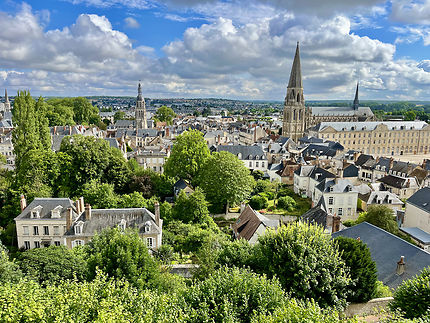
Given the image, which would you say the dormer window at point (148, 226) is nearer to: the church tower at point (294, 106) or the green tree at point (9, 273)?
the green tree at point (9, 273)

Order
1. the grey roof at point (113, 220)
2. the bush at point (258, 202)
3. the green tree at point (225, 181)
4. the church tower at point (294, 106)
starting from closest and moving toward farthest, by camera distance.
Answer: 1. the grey roof at point (113, 220)
2. the green tree at point (225, 181)
3. the bush at point (258, 202)
4. the church tower at point (294, 106)

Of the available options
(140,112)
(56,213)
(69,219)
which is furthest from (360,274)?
(140,112)

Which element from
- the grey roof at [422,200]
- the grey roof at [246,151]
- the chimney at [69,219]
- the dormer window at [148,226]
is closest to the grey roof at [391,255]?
the grey roof at [422,200]

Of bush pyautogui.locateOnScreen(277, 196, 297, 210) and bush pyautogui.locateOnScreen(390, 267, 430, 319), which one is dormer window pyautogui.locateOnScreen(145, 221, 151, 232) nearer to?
bush pyautogui.locateOnScreen(390, 267, 430, 319)

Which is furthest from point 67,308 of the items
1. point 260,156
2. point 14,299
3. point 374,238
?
point 260,156

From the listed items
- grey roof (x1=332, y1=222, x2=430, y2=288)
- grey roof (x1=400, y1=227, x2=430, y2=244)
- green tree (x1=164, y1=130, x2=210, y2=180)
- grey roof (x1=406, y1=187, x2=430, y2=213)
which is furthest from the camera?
green tree (x1=164, y1=130, x2=210, y2=180)

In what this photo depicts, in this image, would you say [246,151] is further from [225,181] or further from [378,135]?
[378,135]

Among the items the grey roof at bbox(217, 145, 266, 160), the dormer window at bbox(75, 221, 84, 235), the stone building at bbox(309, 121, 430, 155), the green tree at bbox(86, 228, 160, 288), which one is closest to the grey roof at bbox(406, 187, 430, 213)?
the grey roof at bbox(217, 145, 266, 160)
